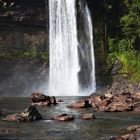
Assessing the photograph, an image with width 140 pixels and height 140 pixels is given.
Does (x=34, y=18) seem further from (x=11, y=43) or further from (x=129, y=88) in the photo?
(x=129, y=88)

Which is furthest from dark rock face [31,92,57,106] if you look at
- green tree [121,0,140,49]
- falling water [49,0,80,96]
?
green tree [121,0,140,49]

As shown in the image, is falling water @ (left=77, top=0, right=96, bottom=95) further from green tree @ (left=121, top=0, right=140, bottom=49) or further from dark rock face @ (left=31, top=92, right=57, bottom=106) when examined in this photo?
dark rock face @ (left=31, top=92, right=57, bottom=106)

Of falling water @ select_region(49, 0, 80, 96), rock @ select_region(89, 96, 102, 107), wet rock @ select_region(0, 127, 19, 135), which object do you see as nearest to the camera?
wet rock @ select_region(0, 127, 19, 135)

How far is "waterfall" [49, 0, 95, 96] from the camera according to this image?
65750mm

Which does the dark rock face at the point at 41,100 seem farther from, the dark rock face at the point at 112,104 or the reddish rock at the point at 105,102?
the reddish rock at the point at 105,102

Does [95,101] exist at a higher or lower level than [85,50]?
lower

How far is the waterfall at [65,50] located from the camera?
65750 millimetres

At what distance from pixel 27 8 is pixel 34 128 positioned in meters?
40.1

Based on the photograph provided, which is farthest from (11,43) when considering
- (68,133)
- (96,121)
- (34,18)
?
(68,133)

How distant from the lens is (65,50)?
6669 centimetres

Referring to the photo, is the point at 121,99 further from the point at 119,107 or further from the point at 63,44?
the point at 63,44

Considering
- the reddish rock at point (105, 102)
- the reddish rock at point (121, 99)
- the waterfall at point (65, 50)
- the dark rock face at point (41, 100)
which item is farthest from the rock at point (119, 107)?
the waterfall at point (65, 50)

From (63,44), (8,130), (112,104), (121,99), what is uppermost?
(63,44)

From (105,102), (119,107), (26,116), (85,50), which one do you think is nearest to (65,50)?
(85,50)
